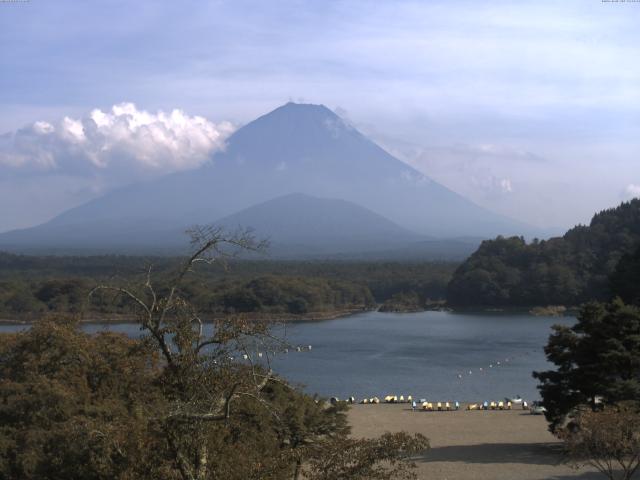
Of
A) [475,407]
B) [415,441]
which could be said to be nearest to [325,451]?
[415,441]

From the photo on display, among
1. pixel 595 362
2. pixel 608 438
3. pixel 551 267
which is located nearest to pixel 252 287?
pixel 551 267

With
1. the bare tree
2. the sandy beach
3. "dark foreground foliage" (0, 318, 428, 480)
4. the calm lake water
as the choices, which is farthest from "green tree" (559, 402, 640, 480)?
the calm lake water

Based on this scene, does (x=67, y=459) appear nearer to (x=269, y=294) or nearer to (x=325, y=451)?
(x=325, y=451)

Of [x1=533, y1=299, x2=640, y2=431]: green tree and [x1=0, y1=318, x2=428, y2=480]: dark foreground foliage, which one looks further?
[x1=533, y1=299, x2=640, y2=431]: green tree

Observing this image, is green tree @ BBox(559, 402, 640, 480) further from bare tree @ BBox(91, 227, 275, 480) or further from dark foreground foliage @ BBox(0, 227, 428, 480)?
bare tree @ BBox(91, 227, 275, 480)

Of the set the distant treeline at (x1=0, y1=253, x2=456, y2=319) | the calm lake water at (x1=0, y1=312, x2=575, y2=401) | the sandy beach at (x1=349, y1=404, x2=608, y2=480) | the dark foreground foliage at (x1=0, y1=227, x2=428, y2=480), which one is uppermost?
the dark foreground foliage at (x1=0, y1=227, x2=428, y2=480)

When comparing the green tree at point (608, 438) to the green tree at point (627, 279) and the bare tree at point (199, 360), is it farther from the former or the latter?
the green tree at point (627, 279)

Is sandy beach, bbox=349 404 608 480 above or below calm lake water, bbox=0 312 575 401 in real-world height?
above

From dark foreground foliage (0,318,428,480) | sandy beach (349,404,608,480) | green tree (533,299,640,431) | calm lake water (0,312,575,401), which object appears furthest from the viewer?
calm lake water (0,312,575,401)
